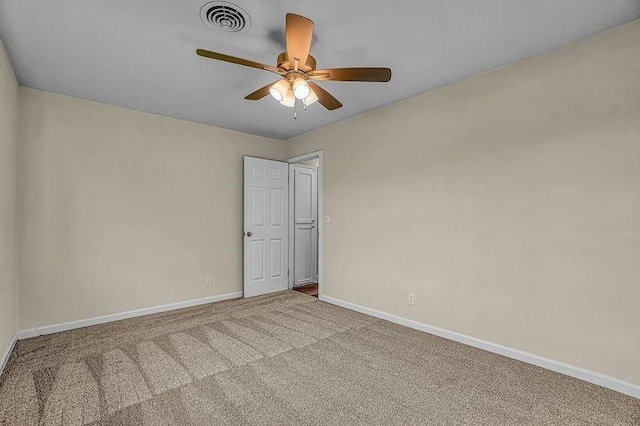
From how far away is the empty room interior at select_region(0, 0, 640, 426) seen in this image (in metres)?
1.93

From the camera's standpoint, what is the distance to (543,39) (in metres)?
2.19

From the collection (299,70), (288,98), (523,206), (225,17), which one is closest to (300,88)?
(299,70)

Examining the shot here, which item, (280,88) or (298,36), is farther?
(280,88)

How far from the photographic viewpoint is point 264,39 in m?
2.16

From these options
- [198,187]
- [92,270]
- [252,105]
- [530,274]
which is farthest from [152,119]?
[530,274]

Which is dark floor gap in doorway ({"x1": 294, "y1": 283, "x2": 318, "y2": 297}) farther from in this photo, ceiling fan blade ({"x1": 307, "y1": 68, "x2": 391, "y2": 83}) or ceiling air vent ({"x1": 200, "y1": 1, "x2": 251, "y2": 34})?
ceiling air vent ({"x1": 200, "y1": 1, "x2": 251, "y2": 34})

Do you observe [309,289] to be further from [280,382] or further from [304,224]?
[280,382]

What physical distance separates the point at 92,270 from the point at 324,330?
8.51ft

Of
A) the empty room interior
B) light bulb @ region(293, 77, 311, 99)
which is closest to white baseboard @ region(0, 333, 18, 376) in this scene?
Answer: the empty room interior

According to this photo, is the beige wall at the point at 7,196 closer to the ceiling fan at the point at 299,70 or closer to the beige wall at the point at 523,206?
the ceiling fan at the point at 299,70

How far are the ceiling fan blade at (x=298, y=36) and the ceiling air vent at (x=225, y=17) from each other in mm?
397

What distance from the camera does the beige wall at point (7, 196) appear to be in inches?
89.5

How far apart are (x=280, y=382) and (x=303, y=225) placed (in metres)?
3.20

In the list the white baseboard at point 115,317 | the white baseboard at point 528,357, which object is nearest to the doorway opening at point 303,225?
the white baseboard at point 115,317
